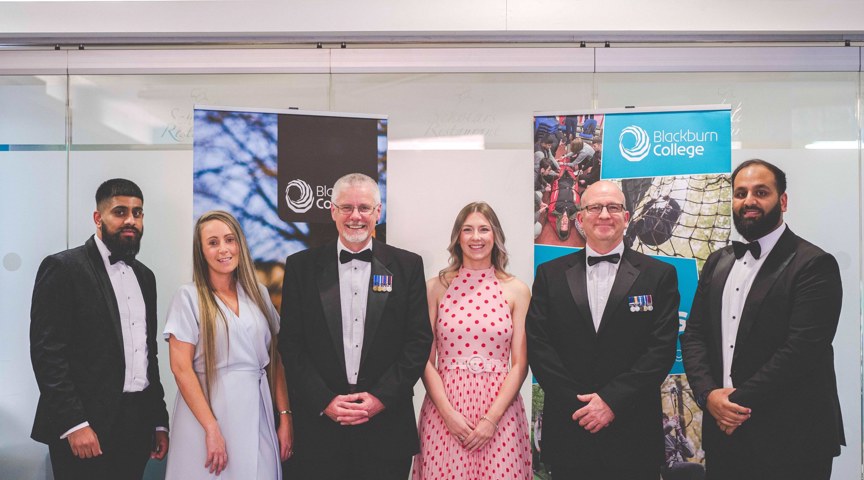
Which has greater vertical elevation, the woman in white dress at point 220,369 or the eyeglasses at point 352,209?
the eyeglasses at point 352,209

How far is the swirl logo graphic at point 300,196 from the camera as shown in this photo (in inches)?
152

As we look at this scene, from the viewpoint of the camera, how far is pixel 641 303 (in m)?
3.10

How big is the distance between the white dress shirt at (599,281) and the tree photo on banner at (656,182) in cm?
55

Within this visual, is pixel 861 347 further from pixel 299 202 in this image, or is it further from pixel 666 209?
pixel 299 202

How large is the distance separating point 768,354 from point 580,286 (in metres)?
0.88

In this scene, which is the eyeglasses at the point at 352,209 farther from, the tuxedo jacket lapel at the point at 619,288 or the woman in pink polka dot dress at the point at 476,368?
the tuxedo jacket lapel at the point at 619,288

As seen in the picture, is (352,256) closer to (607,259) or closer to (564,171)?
(607,259)

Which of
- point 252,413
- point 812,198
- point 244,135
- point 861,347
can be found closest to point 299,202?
point 244,135

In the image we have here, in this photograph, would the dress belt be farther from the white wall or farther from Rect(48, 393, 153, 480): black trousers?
the white wall

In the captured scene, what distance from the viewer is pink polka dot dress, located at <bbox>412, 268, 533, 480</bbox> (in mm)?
3215

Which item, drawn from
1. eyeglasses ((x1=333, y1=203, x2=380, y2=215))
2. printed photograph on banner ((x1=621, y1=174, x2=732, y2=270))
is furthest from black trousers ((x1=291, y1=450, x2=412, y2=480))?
printed photograph on banner ((x1=621, y1=174, x2=732, y2=270))

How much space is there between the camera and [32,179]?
16.1 ft

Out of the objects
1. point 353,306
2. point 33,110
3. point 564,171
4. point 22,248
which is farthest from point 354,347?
point 33,110

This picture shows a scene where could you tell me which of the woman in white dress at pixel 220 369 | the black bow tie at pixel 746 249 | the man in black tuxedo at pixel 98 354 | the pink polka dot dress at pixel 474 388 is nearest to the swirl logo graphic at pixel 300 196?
the woman in white dress at pixel 220 369
